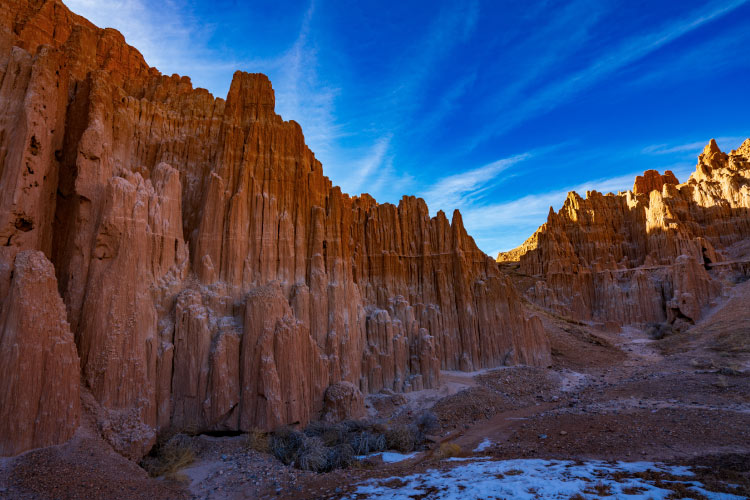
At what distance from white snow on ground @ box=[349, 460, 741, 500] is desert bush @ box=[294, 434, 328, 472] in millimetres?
2992

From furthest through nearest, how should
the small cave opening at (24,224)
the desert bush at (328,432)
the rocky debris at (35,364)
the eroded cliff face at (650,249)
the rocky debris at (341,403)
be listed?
1. the eroded cliff face at (650,249)
2. the rocky debris at (341,403)
3. the desert bush at (328,432)
4. the small cave opening at (24,224)
5. the rocky debris at (35,364)

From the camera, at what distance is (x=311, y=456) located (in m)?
13.8

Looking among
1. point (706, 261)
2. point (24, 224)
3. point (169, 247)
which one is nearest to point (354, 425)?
point (169, 247)

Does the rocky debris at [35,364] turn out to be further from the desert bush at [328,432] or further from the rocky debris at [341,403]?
the rocky debris at [341,403]

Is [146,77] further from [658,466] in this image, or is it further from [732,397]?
[732,397]

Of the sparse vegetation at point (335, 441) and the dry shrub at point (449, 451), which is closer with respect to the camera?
the sparse vegetation at point (335, 441)

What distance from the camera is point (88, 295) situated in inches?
565

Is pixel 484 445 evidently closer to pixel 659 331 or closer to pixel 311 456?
pixel 311 456

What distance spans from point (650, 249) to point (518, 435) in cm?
6871

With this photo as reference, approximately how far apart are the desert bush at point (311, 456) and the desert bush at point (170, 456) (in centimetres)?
386

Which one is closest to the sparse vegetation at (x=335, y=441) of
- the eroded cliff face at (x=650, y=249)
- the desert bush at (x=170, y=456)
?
the desert bush at (x=170, y=456)

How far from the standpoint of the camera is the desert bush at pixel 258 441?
15148mm

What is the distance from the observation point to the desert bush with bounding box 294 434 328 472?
1366cm

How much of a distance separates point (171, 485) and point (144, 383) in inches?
177
